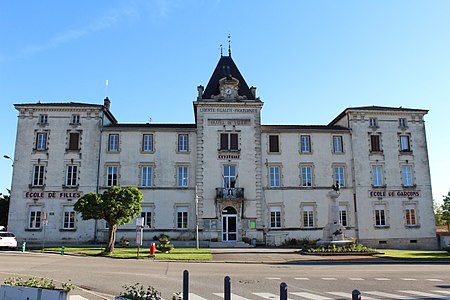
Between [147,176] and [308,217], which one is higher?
[147,176]

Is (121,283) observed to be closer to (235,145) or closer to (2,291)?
(2,291)

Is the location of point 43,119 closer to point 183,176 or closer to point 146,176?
point 146,176

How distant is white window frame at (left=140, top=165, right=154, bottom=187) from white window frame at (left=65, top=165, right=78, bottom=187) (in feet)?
17.7

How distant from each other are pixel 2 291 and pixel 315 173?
1157 inches

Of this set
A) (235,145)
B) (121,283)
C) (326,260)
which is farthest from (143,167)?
(121,283)

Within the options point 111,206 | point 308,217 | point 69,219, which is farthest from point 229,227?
point 69,219

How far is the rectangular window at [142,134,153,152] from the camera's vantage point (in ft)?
113

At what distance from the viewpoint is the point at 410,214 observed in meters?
34.8

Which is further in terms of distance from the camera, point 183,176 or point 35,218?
point 183,176

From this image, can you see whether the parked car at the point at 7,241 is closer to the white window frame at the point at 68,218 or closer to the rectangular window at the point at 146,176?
the white window frame at the point at 68,218

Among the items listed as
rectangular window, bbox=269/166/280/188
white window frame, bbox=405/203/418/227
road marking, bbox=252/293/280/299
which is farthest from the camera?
white window frame, bbox=405/203/418/227

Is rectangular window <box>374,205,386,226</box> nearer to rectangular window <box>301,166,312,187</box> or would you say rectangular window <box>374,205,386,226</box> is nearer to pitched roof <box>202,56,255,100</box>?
rectangular window <box>301,166,312,187</box>

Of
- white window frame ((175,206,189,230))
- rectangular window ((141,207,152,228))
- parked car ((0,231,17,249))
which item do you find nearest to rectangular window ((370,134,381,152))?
white window frame ((175,206,189,230))

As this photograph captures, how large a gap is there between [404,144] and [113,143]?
25.8 m
